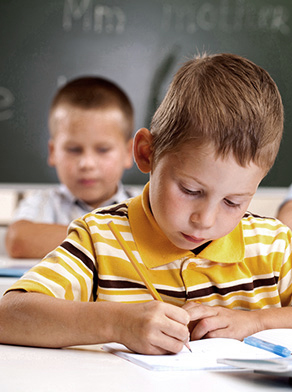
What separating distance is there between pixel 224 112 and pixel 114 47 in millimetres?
1753

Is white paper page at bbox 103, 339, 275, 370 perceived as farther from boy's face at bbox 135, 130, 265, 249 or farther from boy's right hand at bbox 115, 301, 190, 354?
boy's face at bbox 135, 130, 265, 249

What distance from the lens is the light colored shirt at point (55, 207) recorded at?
207 cm

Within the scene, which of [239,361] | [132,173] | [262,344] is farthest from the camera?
[132,173]

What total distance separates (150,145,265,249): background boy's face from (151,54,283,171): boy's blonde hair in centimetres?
2

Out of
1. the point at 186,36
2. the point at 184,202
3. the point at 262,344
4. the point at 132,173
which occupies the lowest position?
the point at 132,173

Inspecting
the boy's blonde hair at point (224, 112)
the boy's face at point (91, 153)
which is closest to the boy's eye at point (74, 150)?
the boy's face at point (91, 153)

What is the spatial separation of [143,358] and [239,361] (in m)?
0.12

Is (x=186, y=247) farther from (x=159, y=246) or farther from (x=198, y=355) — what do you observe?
(x=198, y=355)

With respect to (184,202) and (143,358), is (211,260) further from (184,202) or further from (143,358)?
(143,358)

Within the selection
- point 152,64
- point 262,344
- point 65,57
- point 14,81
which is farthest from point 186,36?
point 262,344

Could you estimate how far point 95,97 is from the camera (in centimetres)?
213

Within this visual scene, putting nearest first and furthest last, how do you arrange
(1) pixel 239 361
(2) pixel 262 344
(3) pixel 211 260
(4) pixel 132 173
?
(1) pixel 239 361 < (2) pixel 262 344 < (3) pixel 211 260 < (4) pixel 132 173

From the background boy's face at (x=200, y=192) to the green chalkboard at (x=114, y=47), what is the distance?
1596 millimetres

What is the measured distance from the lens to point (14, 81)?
96.8 inches
